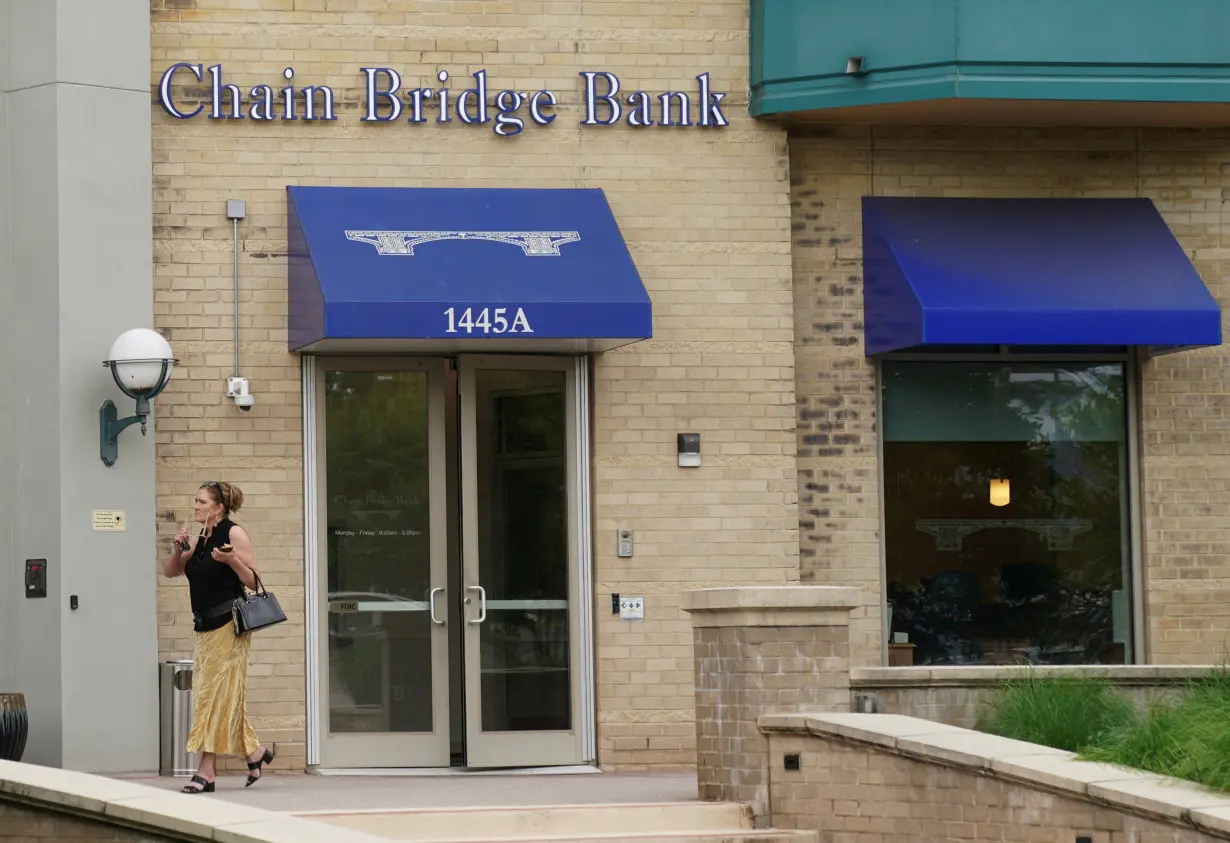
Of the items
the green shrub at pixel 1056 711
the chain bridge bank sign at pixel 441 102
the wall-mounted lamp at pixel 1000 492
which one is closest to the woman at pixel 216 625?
the chain bridge bank sign at pixel 441 102

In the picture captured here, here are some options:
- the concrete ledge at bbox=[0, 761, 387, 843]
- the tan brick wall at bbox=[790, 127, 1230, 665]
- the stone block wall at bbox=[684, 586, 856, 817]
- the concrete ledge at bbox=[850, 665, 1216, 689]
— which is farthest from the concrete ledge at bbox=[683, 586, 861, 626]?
the tan brick wall at bbox=[790, 127, 1230, 665]

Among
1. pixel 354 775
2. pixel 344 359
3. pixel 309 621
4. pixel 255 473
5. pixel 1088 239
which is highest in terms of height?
pixel 1088 239

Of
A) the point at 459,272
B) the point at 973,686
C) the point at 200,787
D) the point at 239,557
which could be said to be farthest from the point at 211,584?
the point at 973,686

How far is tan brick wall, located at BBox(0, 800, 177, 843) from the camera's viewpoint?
7.92 metres

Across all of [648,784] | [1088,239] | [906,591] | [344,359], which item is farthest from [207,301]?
[1088,239]

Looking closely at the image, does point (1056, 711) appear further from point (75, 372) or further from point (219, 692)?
point (75, 372)

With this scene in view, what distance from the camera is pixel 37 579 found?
12.5m

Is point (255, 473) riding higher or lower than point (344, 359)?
lower

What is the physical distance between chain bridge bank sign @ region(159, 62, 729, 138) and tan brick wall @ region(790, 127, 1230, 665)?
3.54ft

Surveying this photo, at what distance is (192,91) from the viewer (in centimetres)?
1312

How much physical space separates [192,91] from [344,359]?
217cm

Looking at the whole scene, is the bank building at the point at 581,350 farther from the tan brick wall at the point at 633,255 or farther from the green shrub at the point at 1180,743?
the green shrub at the point at 1180,743

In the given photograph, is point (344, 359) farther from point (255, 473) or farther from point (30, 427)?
point (30, 427)

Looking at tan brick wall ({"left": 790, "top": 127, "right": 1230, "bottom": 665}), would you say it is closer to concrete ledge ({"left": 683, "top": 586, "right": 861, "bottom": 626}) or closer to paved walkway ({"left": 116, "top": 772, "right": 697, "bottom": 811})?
paved walkway ({"left": 116, "top": 772, "right": 697, "bottom": 811})
